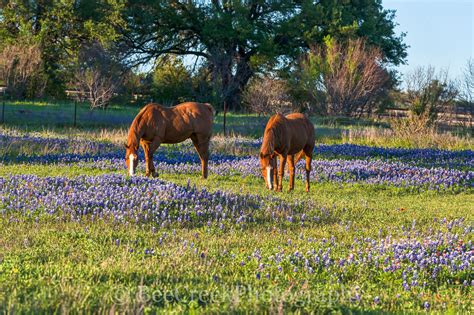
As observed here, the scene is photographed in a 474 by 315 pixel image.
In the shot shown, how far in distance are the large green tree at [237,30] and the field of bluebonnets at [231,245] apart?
35131mm

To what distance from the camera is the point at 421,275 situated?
25.2ft

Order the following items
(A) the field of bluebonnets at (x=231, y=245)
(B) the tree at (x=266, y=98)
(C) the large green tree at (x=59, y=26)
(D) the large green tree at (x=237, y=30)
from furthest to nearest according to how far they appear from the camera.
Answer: (D) the large green tree at (x=237, y=30) < (C) the large green tree at (x=59, y=26) < (B) the tree at (x=266, y=98) < (A) the field of bluebonnets at (x=231, y=245)

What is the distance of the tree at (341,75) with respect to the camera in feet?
149

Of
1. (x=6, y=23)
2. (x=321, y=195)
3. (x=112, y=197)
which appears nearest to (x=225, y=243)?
(x=112, y=197)

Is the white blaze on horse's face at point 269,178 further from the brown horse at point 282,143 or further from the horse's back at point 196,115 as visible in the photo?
→ the horse's back at point 196,115

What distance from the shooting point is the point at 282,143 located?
1486cm

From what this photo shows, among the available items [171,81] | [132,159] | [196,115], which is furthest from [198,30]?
[132,159]

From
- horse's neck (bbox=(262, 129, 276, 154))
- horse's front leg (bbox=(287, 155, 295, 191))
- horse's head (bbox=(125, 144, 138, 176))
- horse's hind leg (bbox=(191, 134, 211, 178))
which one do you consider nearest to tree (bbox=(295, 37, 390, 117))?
horse's hind leg (bbox=(191, 134, 211, 178))

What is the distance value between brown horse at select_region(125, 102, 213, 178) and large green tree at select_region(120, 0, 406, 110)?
3202cm

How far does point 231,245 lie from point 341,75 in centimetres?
3801

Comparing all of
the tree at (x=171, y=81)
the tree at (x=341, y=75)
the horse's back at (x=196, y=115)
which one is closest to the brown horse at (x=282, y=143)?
the horse's back at (x=196, y=115)

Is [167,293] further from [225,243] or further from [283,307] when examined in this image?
[225,243]

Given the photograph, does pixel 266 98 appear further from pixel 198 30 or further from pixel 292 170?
pixel 292 170

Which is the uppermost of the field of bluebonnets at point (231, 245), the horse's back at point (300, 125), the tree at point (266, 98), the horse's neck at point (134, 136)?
the tree at point (266, 98)
